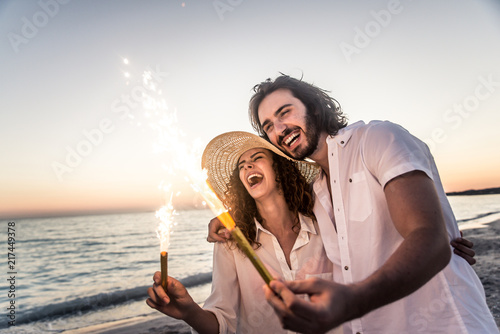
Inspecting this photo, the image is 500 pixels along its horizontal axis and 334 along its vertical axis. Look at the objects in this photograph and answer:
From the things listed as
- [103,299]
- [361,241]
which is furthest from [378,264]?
[103,299]

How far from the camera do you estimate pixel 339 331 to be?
9.97 feet

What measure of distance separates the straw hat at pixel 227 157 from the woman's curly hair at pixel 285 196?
16cm

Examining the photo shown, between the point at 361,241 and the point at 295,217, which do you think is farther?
the point at 295,217

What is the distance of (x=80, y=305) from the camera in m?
10.3

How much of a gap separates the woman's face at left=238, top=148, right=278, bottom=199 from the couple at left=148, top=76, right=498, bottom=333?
19mm

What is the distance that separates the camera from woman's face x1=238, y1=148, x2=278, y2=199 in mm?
3812

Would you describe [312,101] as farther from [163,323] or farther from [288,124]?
[163,323]

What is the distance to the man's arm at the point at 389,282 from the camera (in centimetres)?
120

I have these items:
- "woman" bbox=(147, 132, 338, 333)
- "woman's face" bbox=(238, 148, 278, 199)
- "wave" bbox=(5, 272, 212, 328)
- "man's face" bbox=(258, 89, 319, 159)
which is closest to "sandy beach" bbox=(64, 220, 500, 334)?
"wave" bbox=(5, 272, 212, 328)

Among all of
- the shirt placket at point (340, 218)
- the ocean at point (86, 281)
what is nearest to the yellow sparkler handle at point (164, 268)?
the shirt placket at point (340, 218)

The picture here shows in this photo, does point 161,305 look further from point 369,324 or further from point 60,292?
point 60,292

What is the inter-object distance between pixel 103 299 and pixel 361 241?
11342 mm

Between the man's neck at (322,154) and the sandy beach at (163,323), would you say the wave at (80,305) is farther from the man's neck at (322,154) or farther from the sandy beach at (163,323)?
the man's neck at (322,154)

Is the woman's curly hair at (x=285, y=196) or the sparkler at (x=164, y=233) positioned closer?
the sparkler at (x=164, y=233)
